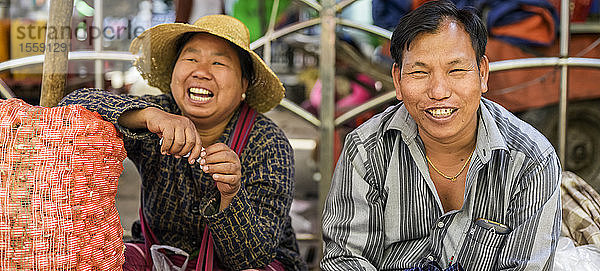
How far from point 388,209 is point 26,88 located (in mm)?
1383

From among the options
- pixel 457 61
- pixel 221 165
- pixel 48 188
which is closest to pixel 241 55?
pixel 221 165

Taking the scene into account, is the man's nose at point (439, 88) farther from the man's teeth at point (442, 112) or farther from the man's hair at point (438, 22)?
the man's hair at point (438, 22)

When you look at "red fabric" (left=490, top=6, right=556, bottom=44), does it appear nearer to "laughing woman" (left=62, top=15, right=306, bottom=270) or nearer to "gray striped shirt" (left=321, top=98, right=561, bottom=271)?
"gray striped shirt" (left=321, top=98, right=561, bottom=271)

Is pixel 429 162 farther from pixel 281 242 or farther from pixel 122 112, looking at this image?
pixel 122 112

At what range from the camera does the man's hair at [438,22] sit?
192cm

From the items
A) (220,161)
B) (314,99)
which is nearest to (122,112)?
(220,161)

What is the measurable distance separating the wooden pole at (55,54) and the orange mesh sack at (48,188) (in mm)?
358

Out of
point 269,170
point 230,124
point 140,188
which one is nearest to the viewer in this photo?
point 269,170

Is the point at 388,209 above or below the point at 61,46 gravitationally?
below

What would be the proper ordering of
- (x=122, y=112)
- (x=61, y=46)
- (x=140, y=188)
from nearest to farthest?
(x=122, y=112) < (x=61, y=46) < (x=140, y=188)

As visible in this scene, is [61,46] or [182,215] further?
[182,215]

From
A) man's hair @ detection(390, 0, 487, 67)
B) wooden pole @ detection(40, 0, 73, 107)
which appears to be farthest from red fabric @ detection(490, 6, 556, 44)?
wooden pole @ detection(40, 0, 73, 107)

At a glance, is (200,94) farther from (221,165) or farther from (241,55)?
(221,165)

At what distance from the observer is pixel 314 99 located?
3139 millimetres
